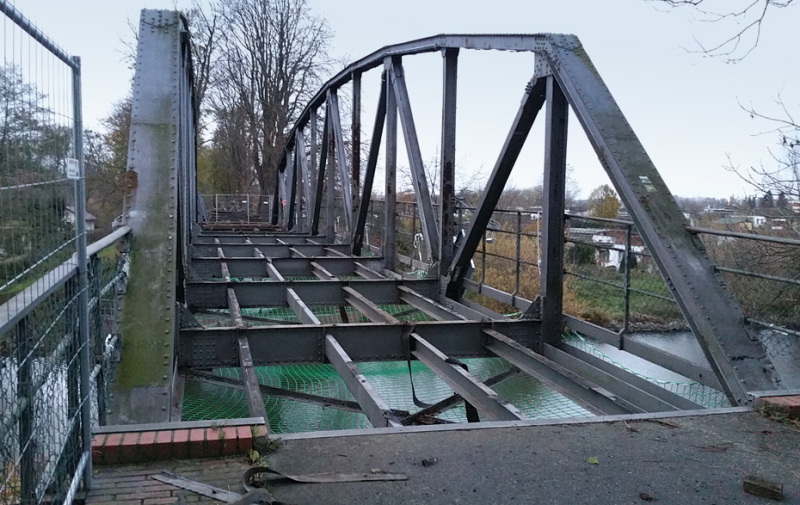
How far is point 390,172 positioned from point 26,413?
8.19 meters

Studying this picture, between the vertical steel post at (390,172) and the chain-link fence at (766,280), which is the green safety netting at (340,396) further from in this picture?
the chain-link fence at (766,280)

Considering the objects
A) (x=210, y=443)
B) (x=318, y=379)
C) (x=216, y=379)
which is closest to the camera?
(x=210, y=443)

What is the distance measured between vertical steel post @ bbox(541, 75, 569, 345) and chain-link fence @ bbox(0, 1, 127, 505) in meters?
4.16

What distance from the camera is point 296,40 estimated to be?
36406 millimetres

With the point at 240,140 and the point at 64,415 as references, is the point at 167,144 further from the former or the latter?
the point at 240,140

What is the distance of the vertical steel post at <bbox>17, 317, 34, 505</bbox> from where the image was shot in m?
1.94

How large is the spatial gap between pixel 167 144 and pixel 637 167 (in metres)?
3.49

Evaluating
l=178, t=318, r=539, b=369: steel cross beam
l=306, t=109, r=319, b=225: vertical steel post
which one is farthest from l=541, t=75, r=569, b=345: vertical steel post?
l=306, t=109, r=319, b=225: vertical steel post

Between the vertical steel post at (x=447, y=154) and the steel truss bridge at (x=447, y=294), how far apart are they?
0.6 inches

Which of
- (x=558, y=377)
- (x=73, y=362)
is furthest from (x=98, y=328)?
(x=558, y=377)

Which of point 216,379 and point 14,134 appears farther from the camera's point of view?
point 216,379

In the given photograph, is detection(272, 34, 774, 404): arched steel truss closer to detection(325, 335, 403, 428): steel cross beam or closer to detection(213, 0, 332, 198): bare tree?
detection(325, 335, 403, 428): steel cross beam

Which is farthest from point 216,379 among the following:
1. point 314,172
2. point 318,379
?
point 314,172

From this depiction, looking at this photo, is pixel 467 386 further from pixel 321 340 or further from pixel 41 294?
pixel 41 294
